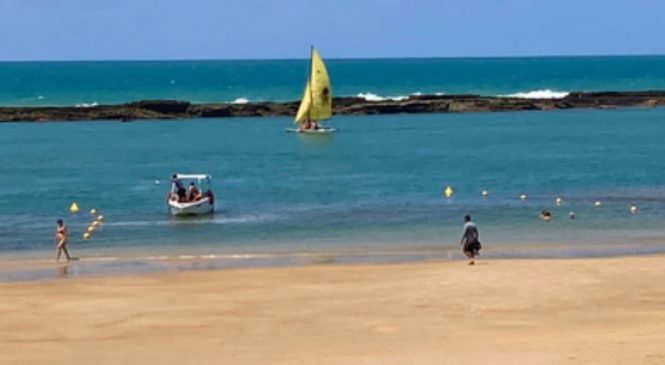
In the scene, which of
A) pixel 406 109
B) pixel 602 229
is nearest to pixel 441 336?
pixel 602 229

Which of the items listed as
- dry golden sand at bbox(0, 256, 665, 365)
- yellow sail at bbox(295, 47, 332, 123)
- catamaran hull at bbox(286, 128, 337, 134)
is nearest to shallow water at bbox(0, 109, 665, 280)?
catamaran hull at bbox(286, 128, 337, 134)

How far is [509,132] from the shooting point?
94.1 m

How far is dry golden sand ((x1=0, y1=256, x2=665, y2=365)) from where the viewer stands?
22.7 meters

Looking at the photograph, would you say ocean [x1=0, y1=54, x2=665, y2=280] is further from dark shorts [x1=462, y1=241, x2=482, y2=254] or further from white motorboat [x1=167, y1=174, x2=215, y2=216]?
dark shorts [x1=462, y1=241, x2=482, y2=254]

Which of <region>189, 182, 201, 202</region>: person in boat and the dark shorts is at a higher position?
<region>189, 182, 201, 202</region>: person in boat

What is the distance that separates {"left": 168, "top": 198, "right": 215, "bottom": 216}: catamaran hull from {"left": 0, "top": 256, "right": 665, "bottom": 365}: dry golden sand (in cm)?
1344

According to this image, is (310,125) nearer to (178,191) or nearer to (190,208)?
(178,191)

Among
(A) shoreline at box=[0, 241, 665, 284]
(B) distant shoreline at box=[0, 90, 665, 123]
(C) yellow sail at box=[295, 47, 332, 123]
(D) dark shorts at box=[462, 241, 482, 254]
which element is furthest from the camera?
(B) distant shoreline at box=[0, 90, 665, 123]

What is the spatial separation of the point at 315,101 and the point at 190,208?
48207 mm

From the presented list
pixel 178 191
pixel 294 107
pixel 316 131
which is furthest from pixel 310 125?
pixel 178 191

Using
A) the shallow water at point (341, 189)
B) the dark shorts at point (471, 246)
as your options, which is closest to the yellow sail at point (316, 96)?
the shallow water at point (341, 189)

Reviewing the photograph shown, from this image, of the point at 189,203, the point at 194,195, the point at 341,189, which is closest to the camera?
the point at 189,203

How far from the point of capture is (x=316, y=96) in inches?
3728

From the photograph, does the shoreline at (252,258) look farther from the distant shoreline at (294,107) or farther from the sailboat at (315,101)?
the distant shoreline at (294,107)
